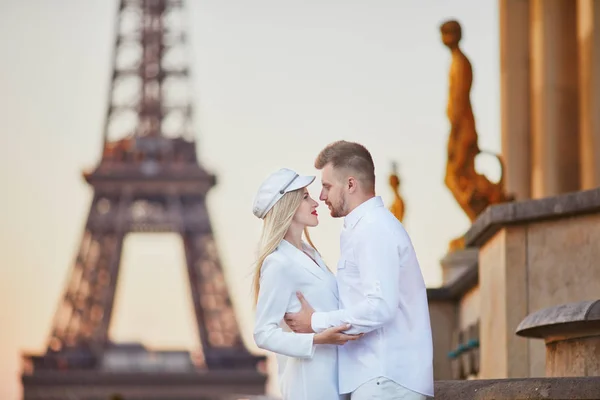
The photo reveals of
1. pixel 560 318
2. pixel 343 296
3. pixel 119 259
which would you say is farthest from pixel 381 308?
pixel 119 259

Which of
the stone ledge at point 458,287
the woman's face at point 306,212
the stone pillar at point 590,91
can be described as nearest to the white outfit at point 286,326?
the woman's face at point 306,212

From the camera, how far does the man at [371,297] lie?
581cm

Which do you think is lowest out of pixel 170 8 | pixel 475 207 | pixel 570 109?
pixel 475 207

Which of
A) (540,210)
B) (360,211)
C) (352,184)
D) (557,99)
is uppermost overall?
(557,99)

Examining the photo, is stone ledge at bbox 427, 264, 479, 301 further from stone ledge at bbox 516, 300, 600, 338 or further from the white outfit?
the white outfit

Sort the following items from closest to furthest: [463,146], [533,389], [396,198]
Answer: [533,389] → [463,146] → [396,198]

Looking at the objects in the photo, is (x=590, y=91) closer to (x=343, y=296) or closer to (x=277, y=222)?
(x=277, y=222)

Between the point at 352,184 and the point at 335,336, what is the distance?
57 centimetres

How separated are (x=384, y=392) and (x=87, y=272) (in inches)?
2199

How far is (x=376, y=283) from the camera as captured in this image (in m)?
5.81

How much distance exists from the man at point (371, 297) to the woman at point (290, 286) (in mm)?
66

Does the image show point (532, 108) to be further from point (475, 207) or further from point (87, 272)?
point (87, 272)

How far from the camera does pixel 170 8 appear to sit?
64.9m

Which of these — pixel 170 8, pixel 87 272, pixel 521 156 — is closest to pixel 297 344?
pixel 521 156
